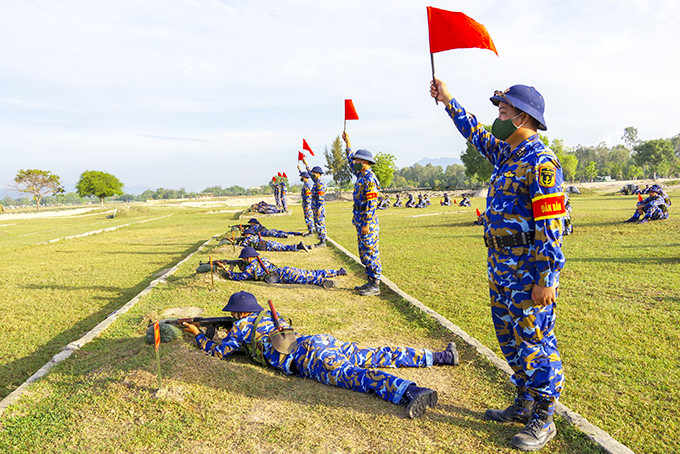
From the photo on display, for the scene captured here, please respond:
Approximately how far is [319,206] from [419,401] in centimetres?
1064

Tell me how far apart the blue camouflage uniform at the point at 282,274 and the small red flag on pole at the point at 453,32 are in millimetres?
4980

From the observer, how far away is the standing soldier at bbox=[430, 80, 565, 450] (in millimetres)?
2824

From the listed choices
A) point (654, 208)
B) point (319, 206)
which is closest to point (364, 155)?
point (319, 206)

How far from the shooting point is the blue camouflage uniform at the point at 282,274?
8.00 metres

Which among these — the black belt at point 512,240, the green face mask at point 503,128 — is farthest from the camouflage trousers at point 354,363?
the green face mask at point 503,128

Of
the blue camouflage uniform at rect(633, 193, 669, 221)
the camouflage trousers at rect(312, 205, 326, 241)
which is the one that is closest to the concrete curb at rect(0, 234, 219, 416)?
the camouflage trousers at rect(312, 205, 326, 241)

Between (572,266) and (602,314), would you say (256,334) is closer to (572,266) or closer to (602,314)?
(602,314)

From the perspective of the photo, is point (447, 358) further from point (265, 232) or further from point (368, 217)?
point (265, 232)

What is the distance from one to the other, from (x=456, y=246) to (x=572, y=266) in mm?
3548

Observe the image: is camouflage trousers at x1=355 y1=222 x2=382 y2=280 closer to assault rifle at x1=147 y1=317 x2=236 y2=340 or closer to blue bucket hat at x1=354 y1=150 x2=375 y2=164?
blue bucket hat at x1=354 y1=150 x2=375 y2=164

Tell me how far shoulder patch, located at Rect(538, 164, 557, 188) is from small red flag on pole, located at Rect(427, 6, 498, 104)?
130 cm

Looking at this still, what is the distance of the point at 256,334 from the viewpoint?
426 cm

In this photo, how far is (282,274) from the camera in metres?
8.08

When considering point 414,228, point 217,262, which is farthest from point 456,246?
point 217,262
